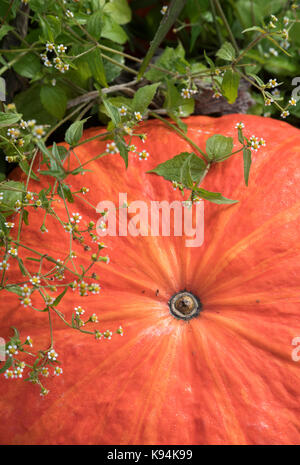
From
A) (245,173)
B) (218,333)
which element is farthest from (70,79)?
(218,333)

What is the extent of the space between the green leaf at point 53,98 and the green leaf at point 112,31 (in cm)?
19

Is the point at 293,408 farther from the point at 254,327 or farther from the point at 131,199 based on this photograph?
the point at 131,199

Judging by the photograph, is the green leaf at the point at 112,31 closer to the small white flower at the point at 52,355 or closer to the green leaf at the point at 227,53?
the green leaf at the point at 227,53

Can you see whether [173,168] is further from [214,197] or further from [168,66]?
[168,66]

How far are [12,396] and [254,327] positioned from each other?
481mm

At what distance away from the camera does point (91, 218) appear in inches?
45.1

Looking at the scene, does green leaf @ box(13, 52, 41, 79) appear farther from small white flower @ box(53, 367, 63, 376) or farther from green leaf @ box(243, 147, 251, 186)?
small white flower @ box(53, 367, 63, 376)

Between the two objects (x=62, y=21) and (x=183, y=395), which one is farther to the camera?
(x=62, y=21)

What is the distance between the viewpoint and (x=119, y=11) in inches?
55.8

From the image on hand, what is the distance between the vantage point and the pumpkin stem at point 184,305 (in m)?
1.06

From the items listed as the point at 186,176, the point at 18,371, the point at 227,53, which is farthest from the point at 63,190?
the point at 227,53

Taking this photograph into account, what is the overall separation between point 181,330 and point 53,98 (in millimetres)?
604

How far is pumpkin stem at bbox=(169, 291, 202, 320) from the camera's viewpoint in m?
1.06

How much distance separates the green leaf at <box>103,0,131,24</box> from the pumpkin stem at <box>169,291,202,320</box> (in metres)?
0.77
